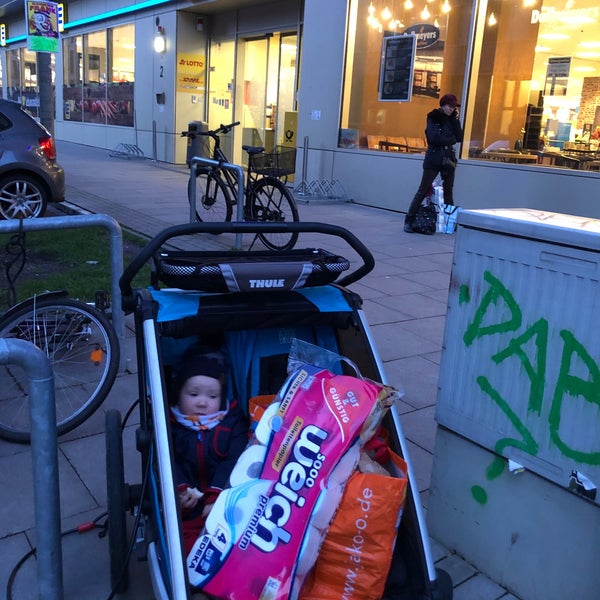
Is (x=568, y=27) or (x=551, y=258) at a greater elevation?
(x=568, y=27)

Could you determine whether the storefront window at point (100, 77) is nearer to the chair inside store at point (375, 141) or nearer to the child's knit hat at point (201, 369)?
the chair inside store at point (375, 141)

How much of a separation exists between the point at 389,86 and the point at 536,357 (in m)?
10.0

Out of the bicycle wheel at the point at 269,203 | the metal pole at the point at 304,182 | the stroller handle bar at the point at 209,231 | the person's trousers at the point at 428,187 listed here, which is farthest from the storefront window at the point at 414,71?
the stroller handle bar at the point at 209,231

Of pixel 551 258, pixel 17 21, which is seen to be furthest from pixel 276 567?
pixel 17 21

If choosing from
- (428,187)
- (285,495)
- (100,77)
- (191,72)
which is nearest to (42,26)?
(428,187)

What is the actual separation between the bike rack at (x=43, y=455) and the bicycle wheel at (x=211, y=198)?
234 inches

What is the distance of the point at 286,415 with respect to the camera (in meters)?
2.11

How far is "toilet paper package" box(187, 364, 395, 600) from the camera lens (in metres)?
1.92

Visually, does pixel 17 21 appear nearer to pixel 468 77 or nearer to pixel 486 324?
pixel 468 77

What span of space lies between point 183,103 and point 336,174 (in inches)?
277

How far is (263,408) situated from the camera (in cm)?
238

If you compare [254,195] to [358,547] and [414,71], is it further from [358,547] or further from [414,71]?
[358,547]

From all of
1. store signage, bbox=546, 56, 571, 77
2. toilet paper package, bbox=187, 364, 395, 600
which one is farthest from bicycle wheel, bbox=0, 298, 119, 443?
store signage, bbox=546, 56, 571, 77

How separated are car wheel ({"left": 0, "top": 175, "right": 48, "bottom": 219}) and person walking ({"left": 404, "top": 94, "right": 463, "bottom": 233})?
497 centimetres
